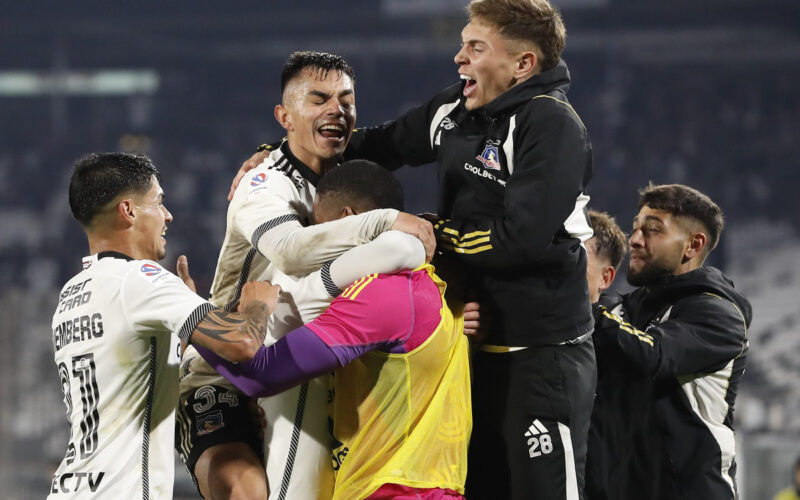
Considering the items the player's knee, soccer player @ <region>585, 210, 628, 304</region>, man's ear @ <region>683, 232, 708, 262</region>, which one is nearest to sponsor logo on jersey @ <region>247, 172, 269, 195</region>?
the player's knee

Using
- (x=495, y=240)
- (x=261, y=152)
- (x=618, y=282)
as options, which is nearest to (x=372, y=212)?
(x=495, y=240)

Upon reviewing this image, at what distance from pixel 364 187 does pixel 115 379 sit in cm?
113

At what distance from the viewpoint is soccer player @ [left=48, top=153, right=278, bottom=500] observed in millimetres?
3260

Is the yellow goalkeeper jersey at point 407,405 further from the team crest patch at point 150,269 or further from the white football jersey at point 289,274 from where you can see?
the team crest patch at point 150,269

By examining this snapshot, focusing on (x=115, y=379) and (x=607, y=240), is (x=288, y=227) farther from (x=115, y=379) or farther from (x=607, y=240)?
(x=607, y=240)

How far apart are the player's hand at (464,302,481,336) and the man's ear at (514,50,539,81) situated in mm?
896

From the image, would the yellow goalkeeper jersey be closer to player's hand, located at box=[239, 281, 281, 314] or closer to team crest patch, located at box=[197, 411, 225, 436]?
player's hand, located at box=[239, 281, 281, 314]

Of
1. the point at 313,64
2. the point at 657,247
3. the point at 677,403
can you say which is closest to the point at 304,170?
the point at 313,64

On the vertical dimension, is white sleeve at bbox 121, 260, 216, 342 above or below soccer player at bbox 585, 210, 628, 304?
above

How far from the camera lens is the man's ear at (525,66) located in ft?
11.7

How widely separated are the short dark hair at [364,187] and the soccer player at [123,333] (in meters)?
0.44

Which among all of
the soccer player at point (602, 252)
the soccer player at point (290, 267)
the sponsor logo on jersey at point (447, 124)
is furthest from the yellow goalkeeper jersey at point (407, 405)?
the soccer player at point (602, 252)

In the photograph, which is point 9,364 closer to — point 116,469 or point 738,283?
point 116,469

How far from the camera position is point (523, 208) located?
323 cm
